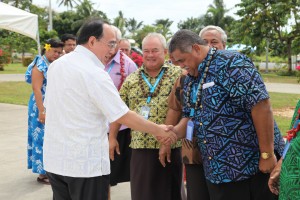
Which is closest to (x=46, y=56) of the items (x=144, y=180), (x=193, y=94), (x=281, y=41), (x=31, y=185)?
(x=31, y=185)

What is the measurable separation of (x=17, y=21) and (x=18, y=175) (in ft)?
13.5

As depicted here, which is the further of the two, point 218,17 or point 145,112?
point 218,17

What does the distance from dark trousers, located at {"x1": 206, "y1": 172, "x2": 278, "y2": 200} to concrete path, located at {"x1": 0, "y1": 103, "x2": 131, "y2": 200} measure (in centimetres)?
216

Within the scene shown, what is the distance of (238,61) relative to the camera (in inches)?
98.6

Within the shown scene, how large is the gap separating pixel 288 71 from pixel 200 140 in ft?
98.9

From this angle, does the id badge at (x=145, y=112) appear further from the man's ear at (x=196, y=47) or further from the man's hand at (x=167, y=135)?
the man's ear at (x=196, y=47)

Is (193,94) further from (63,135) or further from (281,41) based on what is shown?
(281,41)

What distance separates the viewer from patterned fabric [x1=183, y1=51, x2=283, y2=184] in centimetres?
247

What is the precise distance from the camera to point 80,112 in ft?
7.82

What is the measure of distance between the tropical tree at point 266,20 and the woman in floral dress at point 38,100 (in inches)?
944

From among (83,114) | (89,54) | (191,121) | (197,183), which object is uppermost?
(89,54)

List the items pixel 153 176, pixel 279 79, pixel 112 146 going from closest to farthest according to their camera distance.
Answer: pixel 153 176 < pixel 112 146 < pixel 279 79

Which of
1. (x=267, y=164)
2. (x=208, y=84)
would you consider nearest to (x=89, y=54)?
(x=208, y=84)

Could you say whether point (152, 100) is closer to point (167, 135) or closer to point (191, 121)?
point (167, 135)
